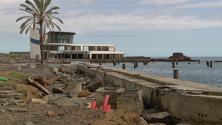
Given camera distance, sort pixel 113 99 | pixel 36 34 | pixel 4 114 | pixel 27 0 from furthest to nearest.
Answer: pixel 36 34 < pixel 27 0 < pixel 113 99 < pixel 4 114

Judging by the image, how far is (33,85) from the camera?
42.8ft

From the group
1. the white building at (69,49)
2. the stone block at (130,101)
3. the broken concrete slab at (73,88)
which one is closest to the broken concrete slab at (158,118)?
the stone block at (130,101)

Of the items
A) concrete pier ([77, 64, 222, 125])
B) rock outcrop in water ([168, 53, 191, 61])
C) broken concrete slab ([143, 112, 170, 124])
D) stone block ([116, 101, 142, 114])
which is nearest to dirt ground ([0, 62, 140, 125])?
broken concrete slab ([143, 112, 170, 124])

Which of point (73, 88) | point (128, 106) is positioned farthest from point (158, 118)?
point (73, 88)

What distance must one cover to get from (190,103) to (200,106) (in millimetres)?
322

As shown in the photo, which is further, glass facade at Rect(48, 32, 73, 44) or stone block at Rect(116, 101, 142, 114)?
glass facade at Rect(48, 32, 73, 44)

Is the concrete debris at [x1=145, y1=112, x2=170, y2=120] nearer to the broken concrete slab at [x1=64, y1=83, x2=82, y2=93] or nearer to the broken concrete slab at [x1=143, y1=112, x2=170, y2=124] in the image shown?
the broken concrete slab at [x1=143, y1=112, x2=170, y2=124]

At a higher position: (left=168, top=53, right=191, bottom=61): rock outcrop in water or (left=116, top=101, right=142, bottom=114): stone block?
(left=168, top=53, right=191, bottom=61): rock outcrop in water

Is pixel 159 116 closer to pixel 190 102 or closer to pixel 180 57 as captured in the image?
pixel 190 102

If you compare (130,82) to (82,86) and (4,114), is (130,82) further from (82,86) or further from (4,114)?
(4,114)

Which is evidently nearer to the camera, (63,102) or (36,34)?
(63,102)

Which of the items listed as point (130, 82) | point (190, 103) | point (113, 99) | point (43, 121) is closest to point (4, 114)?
point (43, 121)

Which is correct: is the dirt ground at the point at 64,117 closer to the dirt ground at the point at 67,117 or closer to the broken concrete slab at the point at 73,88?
the dirt ground at the point at 67,117

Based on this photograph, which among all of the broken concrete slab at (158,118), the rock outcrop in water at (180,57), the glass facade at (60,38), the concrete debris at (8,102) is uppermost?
the glass facade at (60,38)
